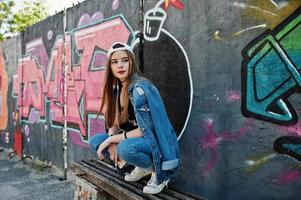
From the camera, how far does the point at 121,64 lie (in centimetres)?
299

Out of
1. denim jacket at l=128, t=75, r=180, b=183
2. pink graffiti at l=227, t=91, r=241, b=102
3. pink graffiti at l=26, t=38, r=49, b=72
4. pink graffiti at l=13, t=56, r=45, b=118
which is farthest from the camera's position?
pink graffiti at l=13, t=56, r=45, b=118

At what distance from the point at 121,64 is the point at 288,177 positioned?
152 cm

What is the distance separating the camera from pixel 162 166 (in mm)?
2621

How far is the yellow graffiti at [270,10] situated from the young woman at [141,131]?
3.07 ft

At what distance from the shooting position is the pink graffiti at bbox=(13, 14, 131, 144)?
16.6 ft

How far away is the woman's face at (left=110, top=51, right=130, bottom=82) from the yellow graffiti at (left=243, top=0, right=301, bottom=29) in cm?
100

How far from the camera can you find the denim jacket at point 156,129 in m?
2.61

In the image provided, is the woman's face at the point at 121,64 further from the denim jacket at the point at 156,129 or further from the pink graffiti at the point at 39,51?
→ the pink graffiti at the point at 39,51

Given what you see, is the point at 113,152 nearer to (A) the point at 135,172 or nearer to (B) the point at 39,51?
(A) the point at 135,172

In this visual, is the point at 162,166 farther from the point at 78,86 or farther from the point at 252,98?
the point at 78,86

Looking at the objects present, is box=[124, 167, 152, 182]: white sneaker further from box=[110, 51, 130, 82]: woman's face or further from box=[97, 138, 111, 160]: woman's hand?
box=[110, 51, 130, 82]: woman's face

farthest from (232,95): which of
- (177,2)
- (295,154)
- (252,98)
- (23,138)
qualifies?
(23,138)

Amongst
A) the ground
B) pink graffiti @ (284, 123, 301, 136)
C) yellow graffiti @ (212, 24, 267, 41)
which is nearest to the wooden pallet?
pink graffiti @ (284, 123, 301, 136)

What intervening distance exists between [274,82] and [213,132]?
725 millimetres
